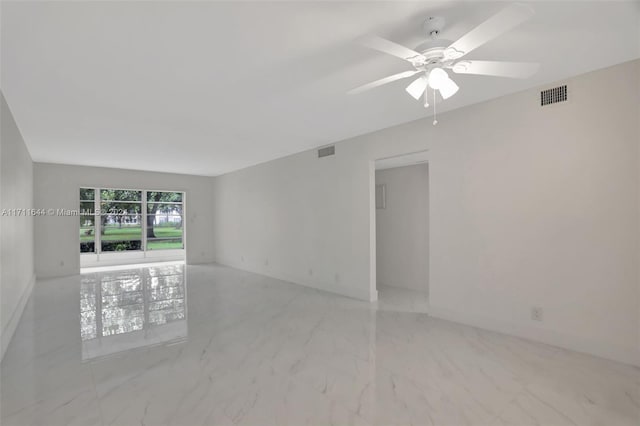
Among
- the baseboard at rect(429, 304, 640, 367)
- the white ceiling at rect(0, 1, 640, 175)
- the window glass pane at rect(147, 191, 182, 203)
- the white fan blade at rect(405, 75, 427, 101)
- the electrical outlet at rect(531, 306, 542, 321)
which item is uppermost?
the white ceiling at rect(0, 1, 640, 175)

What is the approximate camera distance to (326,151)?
19.4 ft

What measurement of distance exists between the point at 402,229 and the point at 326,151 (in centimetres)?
204

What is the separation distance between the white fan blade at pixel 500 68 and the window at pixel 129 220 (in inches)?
375

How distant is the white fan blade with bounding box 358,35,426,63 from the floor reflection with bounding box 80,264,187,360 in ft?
11.2

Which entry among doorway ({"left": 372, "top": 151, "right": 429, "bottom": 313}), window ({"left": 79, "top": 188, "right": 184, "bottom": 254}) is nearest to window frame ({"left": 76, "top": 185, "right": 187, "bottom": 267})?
window ({"left": 79, "top": 188, "right": 184, "bottom": 254})

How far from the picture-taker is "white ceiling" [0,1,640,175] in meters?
2.12

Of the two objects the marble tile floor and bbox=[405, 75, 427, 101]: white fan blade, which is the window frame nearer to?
the marble tile floor

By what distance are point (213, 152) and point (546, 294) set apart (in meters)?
5.81

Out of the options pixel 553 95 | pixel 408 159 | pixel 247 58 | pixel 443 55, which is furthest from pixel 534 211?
pixel 247 58

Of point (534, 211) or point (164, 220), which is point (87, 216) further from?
point (534, 211)

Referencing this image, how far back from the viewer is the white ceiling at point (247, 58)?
2.12 metres

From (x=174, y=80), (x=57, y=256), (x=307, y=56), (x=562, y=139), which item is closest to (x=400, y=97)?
(x=307, y=56)

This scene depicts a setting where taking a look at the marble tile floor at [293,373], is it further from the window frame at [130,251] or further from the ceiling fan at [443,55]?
the window frame at [130,251]

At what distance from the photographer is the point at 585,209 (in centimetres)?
308
